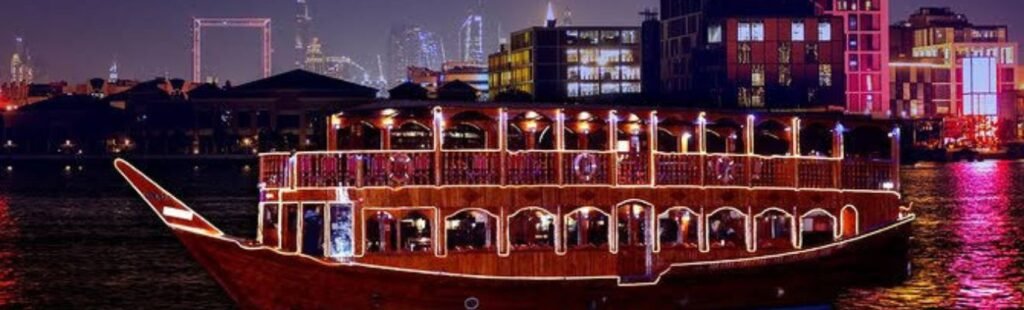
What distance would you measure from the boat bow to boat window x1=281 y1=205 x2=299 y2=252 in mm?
1089

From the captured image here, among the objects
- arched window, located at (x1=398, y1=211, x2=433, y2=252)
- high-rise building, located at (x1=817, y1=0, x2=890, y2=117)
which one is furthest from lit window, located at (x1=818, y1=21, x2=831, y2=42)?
arched window, located at (x1=398, y1=211, x2=433, y2=252)

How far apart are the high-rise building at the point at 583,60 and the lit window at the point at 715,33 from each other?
31965 millimetres

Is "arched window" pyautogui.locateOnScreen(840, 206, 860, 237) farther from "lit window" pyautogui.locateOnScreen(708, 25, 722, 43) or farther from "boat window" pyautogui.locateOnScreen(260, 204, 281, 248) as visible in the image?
"lit window" pyautogui.locateOnScreen(708, 25, 722, 43)

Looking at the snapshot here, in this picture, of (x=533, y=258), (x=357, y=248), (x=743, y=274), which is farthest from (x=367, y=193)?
(x=743, y=274)

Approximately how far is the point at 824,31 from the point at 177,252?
115832 millimetres

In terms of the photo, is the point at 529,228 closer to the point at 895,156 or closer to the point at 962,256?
the point at 895,156

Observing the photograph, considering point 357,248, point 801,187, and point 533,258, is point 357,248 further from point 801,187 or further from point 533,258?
point 801,187

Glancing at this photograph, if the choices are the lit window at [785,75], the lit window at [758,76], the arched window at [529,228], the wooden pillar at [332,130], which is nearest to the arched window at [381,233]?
the wooden pillar at [332,130]

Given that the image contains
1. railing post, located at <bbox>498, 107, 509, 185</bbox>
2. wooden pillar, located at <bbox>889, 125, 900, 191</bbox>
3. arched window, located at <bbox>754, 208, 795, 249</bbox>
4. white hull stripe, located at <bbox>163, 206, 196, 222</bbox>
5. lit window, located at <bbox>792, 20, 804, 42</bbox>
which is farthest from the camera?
lit window, located at <bbox>792, 20, 804, 42</bbox>

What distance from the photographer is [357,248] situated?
2511cm

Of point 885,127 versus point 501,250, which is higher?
point 885,127

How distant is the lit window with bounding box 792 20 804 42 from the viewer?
159625 mm

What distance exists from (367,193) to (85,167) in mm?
170926

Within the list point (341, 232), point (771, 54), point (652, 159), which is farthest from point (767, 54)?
point (341, 232)
